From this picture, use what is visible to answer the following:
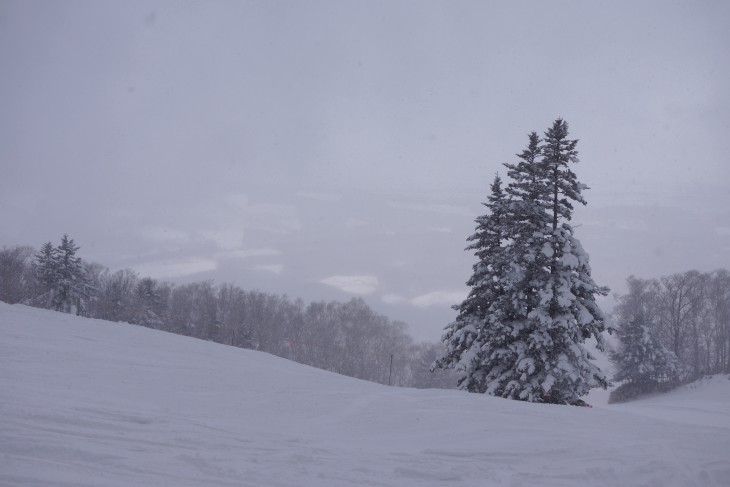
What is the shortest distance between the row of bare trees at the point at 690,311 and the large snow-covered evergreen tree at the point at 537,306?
42206mm

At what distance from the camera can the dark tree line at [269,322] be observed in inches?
2388

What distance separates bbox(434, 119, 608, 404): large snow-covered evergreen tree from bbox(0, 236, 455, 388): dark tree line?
41040 millimetres

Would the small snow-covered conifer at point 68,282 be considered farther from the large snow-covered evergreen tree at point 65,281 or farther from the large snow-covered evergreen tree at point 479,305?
the large snow-covered evergreen tree at point 479,305

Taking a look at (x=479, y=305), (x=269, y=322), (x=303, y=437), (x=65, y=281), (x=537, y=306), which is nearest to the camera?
(x=303, y=437)

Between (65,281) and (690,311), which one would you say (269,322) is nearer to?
(65,281)

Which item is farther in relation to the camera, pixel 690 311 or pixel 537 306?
pixel 690 311

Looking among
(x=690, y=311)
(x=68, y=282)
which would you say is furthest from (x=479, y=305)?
(x=690, y=311)

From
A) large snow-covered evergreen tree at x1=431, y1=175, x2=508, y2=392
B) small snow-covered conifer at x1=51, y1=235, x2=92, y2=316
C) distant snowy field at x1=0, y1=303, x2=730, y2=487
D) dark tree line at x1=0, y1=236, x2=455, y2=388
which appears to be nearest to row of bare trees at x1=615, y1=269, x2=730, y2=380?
dark tree line at x1=0, y1=236, x2=455, y2=388

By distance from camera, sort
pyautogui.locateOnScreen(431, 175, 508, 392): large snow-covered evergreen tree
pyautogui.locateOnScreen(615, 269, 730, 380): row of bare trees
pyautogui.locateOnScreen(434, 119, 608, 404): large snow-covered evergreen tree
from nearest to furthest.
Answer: pyautogui.locateOnScreen(434, 119, 608, 404): large snow-covered evergreen tree → pyautogui.locateOnScreen(431, 175, 508, 392): large snow-covered evergreen tree → pyautogui.locateOnScreen(615, 269, 730, 380): row of bare trees

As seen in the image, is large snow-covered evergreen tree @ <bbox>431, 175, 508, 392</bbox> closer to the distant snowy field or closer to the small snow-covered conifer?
the distant snowy field

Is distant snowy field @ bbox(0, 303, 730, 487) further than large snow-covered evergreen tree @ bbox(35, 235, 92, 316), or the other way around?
large snow-covered evergreen tree @ bbox(35, 235, 92, 316)

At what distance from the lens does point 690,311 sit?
177 feet

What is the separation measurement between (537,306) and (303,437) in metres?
10.6

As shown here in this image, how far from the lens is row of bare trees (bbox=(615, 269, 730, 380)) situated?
5266 cm
